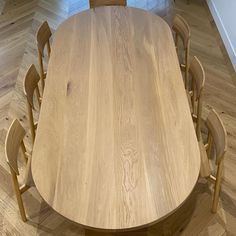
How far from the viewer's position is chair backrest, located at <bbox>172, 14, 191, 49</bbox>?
2.45m

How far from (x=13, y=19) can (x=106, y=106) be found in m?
2.79

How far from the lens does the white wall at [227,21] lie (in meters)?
3.44

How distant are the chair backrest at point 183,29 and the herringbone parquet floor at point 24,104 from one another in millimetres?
696

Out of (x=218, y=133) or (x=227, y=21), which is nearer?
(x=218, y=133)

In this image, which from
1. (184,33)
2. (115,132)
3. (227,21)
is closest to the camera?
(115,132)

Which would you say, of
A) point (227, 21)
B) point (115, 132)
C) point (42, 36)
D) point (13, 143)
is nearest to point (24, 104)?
point (42, 36)

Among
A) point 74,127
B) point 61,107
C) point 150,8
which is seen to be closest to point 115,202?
point 74,127

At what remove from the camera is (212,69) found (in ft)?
11.0

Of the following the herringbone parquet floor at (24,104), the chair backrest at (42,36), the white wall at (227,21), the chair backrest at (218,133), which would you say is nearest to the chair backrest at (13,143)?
the herringbone parquet floor at (24,104)

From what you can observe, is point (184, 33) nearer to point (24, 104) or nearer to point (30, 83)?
point (30, 83)

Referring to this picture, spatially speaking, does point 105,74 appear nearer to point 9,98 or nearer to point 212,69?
point 9,98

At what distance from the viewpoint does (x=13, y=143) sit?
1.84 meters

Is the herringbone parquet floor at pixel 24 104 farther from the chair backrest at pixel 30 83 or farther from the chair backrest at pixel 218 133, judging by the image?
the chair backrest at pixel 30 83

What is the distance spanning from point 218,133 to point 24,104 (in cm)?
179
